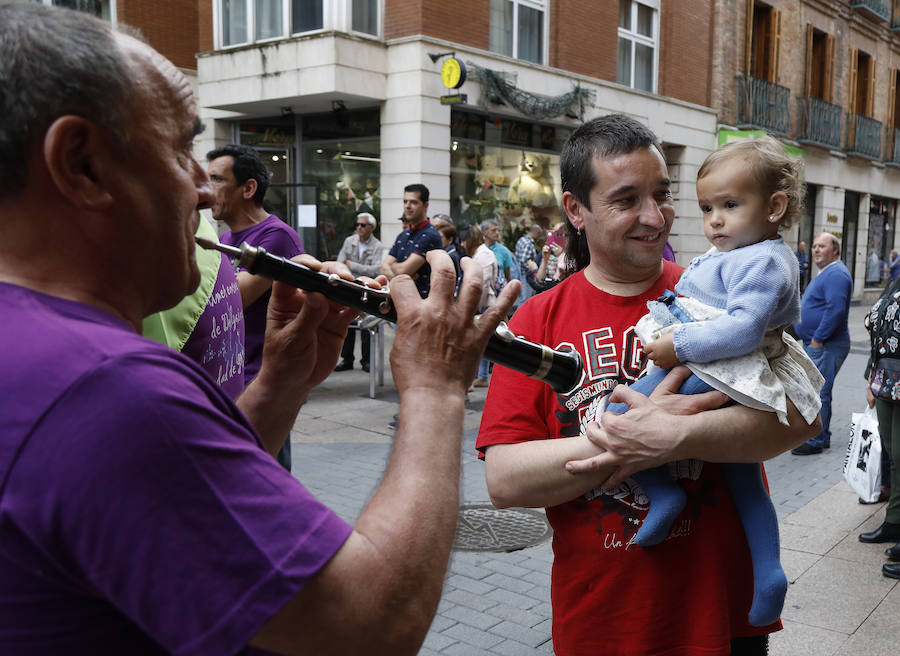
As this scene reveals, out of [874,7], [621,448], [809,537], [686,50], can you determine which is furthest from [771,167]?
[874,7]

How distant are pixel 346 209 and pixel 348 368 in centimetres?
446

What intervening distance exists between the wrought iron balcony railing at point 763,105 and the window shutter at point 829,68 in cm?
269

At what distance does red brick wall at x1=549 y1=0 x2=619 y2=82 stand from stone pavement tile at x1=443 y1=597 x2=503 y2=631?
13.1 metres

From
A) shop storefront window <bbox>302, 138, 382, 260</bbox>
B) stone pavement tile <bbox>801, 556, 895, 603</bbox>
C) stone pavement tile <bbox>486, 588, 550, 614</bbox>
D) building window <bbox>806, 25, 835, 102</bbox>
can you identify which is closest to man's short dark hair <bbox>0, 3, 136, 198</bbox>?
stone pavement tile <bbox>486, 588, 550, 614</bbox>

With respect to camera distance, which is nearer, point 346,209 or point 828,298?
point 828,298

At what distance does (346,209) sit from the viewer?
14.3 m

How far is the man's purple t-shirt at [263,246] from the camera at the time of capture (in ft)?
13.0

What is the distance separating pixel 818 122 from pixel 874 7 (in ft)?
18.2

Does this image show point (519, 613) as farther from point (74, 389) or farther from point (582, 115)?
point (582, 115)

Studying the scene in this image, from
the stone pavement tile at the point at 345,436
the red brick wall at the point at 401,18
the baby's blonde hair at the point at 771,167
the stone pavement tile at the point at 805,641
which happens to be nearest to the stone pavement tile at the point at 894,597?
the stone pavement tile at the point at 805,641

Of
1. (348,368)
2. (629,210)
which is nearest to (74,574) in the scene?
(629,210)

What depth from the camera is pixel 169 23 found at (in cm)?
1518

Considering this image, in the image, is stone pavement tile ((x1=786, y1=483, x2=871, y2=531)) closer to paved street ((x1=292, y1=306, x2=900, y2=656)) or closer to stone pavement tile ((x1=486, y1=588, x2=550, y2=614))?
paved street ((x1=292, y1=306, x2=900, y2=656))

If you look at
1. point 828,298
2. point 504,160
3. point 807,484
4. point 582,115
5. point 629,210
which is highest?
point 582,115
